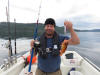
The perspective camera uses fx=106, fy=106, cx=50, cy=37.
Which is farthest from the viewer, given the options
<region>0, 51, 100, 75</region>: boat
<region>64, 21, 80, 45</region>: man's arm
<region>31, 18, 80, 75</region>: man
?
<region>0, 51, 100, 75</region>: boat

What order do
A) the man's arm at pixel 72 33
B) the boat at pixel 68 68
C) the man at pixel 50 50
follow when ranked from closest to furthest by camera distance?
the man's arm at pixel 72 33, the man at pixel 50 50, the boat at pixel 68 68

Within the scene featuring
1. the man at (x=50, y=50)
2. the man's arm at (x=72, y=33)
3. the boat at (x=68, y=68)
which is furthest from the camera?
the boat at (x=68, y=68)

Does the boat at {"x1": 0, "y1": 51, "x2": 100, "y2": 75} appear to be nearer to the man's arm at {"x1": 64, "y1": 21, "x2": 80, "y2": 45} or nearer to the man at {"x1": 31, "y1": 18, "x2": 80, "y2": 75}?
the man at {"x1": 31, "y1": 18, "x2": 80, "y2": 75}

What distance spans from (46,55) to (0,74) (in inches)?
56.6

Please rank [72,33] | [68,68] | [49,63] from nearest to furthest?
[72,33], [49,63], [68,68]

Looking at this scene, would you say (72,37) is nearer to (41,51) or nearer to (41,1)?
(41,51)

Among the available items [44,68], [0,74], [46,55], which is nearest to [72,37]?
[46,55]

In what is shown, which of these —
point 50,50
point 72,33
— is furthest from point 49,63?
point 72,33

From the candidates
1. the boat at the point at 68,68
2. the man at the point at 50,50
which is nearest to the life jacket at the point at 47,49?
the man at the point at 50,50

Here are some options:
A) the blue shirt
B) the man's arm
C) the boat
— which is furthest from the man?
the boat

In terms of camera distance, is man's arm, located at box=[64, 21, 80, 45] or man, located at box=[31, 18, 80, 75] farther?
man, located at box=[31, 18, 80, 75]

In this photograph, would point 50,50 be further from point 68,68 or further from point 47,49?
point 68,68

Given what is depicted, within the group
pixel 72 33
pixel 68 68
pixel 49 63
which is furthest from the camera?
pixel 68 68

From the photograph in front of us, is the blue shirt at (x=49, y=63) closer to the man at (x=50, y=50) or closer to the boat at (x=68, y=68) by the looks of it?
the man at (x=50, y=50)
